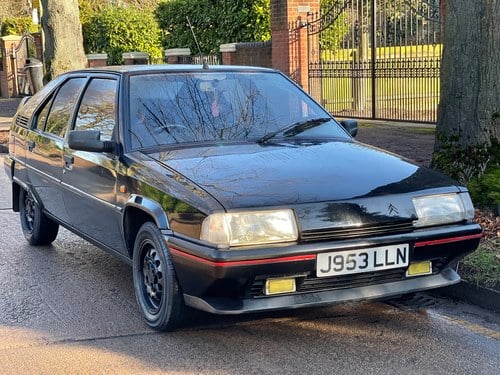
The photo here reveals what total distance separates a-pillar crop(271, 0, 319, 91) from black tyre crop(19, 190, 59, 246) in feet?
32.8

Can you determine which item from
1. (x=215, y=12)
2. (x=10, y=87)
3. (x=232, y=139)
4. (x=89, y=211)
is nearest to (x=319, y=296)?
(x=232, y=139)

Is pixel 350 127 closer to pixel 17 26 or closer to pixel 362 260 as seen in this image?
pixel 362 260

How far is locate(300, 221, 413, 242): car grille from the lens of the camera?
13.9 feet

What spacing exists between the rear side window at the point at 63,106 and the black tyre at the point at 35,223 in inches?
33.5

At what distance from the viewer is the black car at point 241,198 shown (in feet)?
13.8

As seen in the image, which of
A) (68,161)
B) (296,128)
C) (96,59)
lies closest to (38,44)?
(96,59)

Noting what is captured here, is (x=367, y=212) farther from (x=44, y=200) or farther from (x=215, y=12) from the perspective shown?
(x=215, y=12)

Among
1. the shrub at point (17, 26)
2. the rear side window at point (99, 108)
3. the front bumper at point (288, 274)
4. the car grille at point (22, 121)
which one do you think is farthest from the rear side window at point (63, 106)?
the shrub at point (17, 26)

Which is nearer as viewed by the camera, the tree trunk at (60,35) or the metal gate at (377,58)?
the metal gate at (377,58)

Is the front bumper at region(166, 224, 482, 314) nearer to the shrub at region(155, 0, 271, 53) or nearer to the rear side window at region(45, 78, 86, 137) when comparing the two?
the rear side window at region(45, 78, 86, 137)

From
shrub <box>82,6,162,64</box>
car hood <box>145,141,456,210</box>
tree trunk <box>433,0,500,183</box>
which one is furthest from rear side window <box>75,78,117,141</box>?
shrub <box>82,6,162,64</box>

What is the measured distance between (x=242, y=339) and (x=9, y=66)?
27291 mm

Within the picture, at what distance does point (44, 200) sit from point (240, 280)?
3193 millimetres

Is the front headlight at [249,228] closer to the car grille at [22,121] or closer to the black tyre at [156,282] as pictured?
the black tyre at [156,282]
